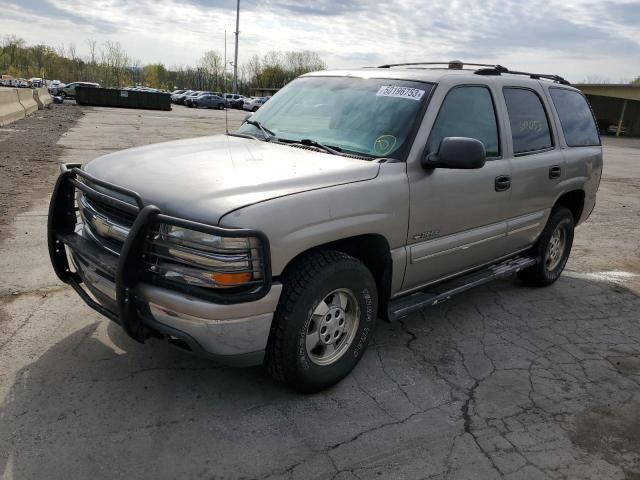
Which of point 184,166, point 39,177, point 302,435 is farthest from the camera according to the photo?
point 39,177

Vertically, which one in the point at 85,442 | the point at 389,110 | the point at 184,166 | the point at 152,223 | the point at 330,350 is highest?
the point at 389,110

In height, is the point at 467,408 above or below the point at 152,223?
below

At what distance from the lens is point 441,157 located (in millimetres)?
3320

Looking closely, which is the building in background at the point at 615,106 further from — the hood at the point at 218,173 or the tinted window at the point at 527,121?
the hood at the point at 218,173

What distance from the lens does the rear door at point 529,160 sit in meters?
4.35

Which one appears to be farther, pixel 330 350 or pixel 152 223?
pixel 330 350

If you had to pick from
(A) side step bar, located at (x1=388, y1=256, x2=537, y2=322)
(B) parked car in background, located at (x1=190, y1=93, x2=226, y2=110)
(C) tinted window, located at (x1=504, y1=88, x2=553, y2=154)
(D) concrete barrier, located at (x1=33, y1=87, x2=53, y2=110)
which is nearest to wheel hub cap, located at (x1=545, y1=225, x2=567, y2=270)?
(A) side step bar, located at (x1=388, y1=256, x2=537, y2=322)

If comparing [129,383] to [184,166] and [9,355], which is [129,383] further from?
[184,166]

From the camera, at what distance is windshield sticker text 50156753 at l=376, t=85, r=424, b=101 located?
3675 millimetres

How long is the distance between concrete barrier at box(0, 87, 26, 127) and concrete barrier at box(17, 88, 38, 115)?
66 centimetres

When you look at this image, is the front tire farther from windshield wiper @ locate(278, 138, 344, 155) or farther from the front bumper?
windshield wiper @ locate(278, 138, 344, 155)

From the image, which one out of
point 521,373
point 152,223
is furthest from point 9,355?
point 521,373

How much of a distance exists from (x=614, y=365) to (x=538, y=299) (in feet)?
4.20

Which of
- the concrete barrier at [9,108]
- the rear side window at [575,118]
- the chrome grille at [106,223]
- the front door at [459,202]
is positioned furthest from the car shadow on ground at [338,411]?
the concrete barrier at [9,108]
